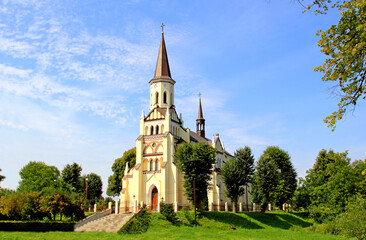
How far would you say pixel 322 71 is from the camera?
1183 centimetres

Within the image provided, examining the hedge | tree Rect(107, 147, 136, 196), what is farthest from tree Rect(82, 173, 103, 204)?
the hedge

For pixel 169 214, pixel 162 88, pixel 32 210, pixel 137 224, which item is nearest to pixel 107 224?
pixel 137 224

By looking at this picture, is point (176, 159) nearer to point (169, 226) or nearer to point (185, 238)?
point (169, 226)

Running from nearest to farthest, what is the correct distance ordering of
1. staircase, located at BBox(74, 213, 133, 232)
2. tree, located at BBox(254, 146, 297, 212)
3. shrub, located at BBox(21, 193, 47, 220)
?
staircase, located at BBox(74, 213, 133, 232) < shrub, located at BBox(21, 193, 47, 220) < tree, located at BBox(254, 146, 297, 212)

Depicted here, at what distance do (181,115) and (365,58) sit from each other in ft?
148

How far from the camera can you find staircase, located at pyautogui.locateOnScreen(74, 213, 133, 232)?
37.1 metres

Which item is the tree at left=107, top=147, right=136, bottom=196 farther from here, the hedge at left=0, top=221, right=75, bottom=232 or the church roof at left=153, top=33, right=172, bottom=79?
the hedge at left=0, top=221, right=75, bottom=232

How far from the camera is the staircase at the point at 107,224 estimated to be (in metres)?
37.1

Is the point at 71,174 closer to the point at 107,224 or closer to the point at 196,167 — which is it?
the point at 107,224

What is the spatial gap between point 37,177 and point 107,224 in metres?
30.4

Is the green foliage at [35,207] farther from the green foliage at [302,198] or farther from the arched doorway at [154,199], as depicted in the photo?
the green foliage at [302,198]

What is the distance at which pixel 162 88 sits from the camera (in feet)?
178

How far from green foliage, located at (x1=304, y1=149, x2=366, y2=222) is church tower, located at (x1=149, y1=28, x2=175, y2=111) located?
87.0 ft

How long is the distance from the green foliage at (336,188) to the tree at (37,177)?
44.9 meters
